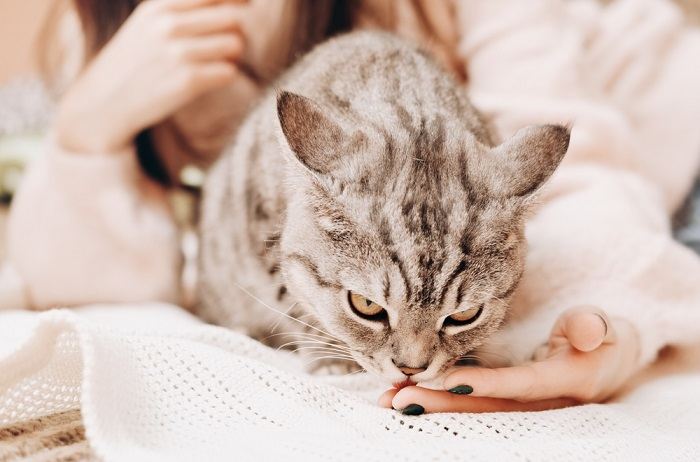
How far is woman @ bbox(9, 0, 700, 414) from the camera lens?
113 centimetres

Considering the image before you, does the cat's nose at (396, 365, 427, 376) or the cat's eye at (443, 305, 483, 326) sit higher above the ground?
the cat's eye at (443, 305, 483, 326)

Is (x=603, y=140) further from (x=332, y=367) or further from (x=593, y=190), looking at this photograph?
(x=332, y=367)

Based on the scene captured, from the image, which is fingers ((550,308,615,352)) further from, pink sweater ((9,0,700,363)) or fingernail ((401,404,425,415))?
fingernail ((401,404,425,415))

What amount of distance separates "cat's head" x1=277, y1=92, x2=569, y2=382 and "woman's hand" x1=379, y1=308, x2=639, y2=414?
45 mm

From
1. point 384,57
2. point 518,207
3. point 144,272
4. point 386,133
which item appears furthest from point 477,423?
point 144,272

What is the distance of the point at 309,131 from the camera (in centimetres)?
93

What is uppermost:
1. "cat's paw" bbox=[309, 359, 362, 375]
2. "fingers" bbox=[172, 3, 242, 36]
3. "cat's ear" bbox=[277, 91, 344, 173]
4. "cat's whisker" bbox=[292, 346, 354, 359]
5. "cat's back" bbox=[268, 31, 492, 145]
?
"fingers" bbox=[172, 3, 242, 36]

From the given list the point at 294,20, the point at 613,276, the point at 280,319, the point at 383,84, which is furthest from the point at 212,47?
the point at 613,276

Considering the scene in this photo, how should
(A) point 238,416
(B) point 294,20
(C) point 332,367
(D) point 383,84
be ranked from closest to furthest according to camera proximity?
(A) point 238,416
(D) point 383,84
(C) point 332,367
(B) point 294,20

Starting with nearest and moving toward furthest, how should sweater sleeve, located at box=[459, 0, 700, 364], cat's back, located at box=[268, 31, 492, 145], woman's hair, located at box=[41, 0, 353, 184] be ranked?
cat's back, located at box=[268, 31, 492, 145], sweater sleeve, located at box=[459, 0, 700, 364], woman's hair, located at box=[41, 0, 353, 184]

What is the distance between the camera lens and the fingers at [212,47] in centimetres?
142

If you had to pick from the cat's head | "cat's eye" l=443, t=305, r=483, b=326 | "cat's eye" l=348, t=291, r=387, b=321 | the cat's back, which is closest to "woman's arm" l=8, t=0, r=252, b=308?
the cat's back

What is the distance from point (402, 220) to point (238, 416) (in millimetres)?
347

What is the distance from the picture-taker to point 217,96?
1687 millimetres
